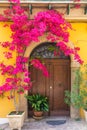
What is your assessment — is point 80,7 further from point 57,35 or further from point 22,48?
point 22,48

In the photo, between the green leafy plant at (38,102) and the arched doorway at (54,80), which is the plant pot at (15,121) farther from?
the arched doorway at (54,80)

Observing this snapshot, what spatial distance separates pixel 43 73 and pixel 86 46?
232cm

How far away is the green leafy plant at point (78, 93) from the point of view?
1047 centimetres

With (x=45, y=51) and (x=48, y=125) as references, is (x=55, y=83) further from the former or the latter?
(x=48, y=125)

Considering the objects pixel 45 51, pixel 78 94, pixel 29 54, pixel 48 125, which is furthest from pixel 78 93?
pixel 29 54

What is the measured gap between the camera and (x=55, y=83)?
1167cm

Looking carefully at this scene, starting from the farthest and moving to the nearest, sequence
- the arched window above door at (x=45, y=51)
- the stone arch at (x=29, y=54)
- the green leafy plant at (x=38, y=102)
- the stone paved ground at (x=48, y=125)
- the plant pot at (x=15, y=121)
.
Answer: the arched window above door at (x=45, y=51) < the stone arch at (x=29, y=54) < the green leafy plant at (x=38, y=102) < the stone paved ground at (x=48, y=125) < the plant pot at (x=15, y=121)

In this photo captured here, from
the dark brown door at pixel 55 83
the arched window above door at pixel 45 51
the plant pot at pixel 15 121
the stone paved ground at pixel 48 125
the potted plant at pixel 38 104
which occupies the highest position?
the arched window above door at pixel 45 51

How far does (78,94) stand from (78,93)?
0.52 feet

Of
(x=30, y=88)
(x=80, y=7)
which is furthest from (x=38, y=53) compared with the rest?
(x=80, y=7)

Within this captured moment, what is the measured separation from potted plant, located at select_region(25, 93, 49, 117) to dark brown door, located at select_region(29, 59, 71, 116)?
0.58 m

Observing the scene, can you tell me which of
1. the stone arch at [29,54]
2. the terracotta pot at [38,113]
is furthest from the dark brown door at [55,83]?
the terracotta pot at [38,113]

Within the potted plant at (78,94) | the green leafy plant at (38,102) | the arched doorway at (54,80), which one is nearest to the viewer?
the potted plant at (78,94)

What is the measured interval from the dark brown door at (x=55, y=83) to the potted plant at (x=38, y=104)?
58 cm
